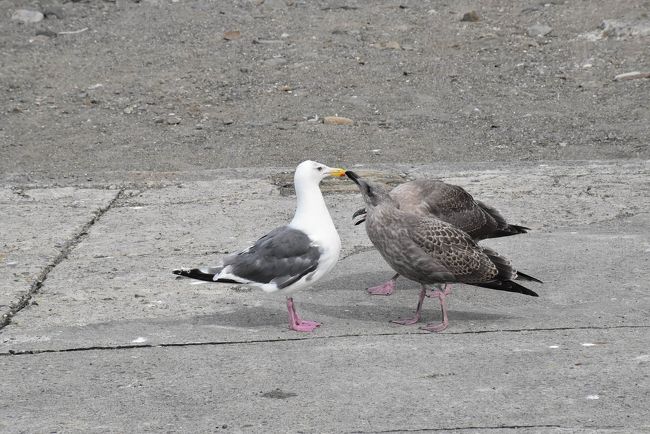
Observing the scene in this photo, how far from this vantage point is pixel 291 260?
6.03 m

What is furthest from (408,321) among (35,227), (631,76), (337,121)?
(631,76)

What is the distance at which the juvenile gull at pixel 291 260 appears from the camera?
6020 mm

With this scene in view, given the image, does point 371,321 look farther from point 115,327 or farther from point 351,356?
point 115,327

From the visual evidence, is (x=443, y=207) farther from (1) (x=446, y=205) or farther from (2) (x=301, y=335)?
(2) (x=301, y=335)

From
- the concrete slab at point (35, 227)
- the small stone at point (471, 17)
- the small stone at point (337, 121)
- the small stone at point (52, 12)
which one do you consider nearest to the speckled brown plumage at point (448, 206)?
the concrete slab at point (35, 227)

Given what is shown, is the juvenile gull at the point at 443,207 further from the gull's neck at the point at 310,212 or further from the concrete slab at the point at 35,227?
the concrete slab at the point at 35,227

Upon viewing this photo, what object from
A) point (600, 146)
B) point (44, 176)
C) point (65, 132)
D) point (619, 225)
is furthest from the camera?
point (65, 132)

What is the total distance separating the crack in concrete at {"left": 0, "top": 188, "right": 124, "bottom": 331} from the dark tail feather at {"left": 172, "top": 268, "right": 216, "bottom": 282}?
1.14 m

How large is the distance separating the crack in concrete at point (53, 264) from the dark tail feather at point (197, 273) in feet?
3.75

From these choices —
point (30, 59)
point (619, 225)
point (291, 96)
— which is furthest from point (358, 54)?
point (619, 225)

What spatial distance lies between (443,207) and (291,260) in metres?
1.28

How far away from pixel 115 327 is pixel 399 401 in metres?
1.97

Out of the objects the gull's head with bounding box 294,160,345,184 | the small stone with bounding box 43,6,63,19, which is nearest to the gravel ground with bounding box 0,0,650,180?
the small stone with bounding box 43,6,63,19

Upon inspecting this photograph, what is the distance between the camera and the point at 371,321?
20.7ft
